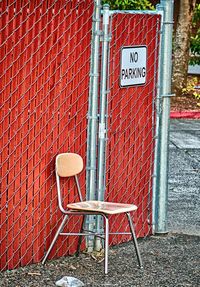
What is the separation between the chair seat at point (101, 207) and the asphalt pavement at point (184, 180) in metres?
1.65

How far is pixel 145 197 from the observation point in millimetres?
9656

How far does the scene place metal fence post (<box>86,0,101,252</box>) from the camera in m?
8.71

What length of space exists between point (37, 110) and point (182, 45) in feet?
48.8

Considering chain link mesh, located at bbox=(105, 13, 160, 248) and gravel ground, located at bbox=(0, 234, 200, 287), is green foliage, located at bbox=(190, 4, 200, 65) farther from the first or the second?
gravel ground, located at bbox=(0, 234, 200, 287)

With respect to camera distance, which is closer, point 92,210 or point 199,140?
point 92,210

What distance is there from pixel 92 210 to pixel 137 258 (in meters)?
0.72

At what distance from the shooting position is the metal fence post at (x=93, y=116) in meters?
8.71

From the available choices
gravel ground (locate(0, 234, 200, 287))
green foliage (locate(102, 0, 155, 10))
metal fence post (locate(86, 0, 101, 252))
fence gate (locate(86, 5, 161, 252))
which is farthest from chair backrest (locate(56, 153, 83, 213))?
green foliage (locate(102, 0, 155, 10))

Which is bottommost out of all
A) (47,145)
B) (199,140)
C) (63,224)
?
(199,140)

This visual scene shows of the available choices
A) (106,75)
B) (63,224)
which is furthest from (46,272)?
(106,75)

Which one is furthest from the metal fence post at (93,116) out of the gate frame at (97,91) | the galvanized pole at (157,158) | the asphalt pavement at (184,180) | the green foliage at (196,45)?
the green foliage at (196,45)

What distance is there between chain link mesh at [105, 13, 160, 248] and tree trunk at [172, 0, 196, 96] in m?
13.2

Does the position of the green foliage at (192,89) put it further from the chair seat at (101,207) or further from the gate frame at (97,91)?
the chair seat at (101,207)

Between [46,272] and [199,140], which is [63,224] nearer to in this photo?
[46,272]
